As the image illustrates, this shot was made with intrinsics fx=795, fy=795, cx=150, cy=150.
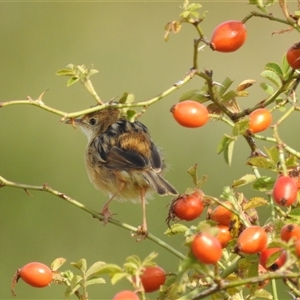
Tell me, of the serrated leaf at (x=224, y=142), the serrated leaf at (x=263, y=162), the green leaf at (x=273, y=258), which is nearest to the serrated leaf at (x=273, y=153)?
the serrated leaf at (x=263, y=162)

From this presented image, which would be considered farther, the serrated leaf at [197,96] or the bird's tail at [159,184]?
the bird's tail at [159,184]

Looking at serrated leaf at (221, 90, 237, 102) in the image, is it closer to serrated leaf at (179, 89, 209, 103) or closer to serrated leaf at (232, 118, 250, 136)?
serrated leaf at (179, 89, 209, 103)

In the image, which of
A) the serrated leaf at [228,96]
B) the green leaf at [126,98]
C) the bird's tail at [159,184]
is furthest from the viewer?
the bird's tail at [159,184]

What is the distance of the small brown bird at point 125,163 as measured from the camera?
439cm

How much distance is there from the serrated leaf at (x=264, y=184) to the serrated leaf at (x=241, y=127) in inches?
6.2

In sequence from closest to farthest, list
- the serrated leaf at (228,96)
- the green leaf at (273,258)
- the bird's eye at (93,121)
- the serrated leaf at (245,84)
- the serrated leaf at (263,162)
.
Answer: the green leaf at (273,258) < the serrated leaf at (263,162) < the serrated leaf at (228,96) < the serrated leaf at (245,84) < the bird's eye at (93,121)

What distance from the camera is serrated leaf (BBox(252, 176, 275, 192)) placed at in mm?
2393

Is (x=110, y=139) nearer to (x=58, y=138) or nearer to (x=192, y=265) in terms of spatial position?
(x=192, y=265)

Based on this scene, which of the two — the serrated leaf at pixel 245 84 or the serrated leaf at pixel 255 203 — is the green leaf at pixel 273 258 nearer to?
the serrated leaf at pixel 255 203

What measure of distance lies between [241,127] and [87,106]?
7.58 m

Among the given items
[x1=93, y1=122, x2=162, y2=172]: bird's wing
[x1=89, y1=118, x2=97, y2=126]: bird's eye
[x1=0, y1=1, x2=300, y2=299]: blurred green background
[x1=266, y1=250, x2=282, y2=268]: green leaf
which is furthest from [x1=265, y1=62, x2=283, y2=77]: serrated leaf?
[x1=89, y1=118, x2=97, y2=126]: bird's eye

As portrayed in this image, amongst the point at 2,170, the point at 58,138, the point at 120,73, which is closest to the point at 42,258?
the point at 2,170

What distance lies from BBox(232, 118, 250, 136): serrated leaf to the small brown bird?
1665 millimetres

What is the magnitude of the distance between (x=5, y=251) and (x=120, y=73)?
4155 mm
